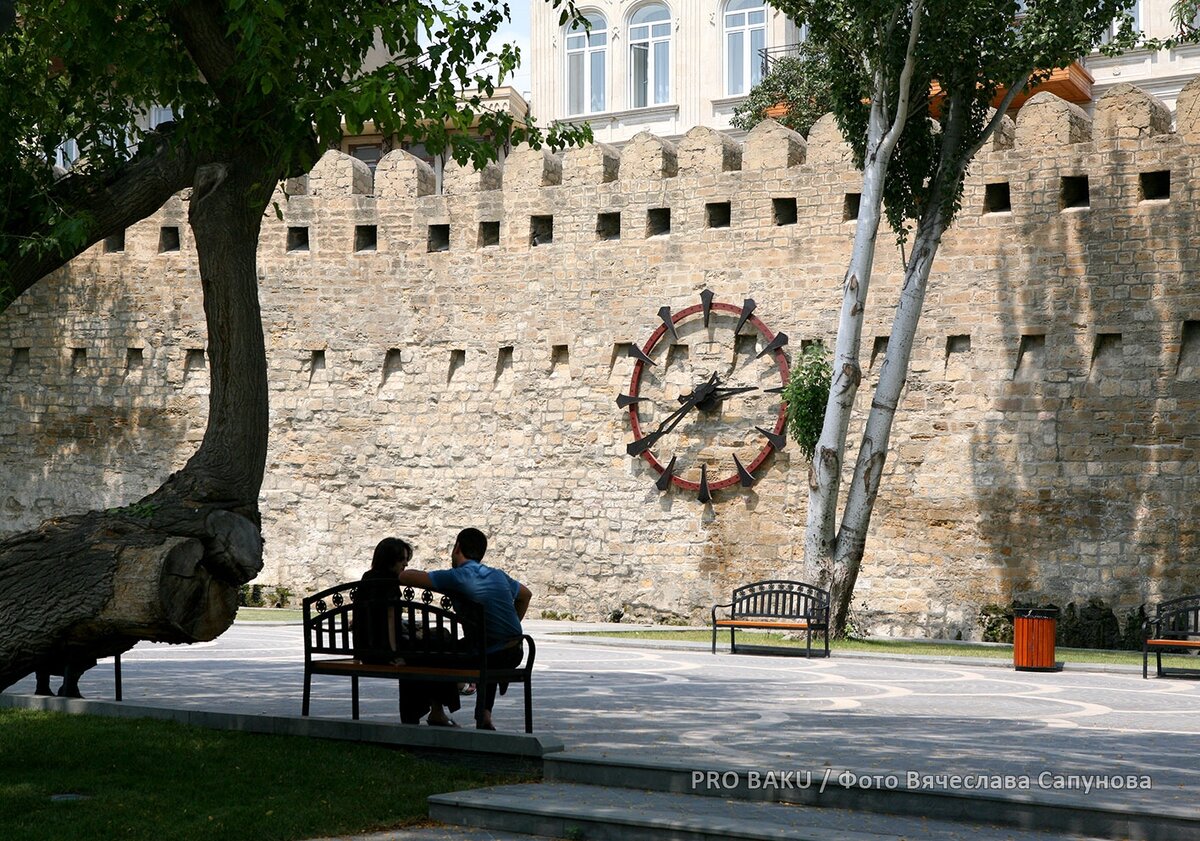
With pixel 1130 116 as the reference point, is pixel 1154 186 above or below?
below

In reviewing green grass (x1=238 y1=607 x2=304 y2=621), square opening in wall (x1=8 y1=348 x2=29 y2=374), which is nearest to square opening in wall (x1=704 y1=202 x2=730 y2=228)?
green grass (x1=238 y1=607 x2=304 y2=621)

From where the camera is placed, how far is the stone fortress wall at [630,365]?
17.6m

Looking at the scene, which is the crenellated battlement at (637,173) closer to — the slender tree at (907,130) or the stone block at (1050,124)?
the stone block at (1050,124)

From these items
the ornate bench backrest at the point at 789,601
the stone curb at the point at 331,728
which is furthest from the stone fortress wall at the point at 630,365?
the stone curb at the point at 331,728

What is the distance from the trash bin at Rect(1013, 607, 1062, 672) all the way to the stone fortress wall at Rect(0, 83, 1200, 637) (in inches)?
168

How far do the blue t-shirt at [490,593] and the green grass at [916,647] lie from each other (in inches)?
310

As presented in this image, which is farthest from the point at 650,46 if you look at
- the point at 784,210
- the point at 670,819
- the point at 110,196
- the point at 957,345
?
the point at 670,819

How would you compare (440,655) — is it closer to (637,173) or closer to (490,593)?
(490,593)

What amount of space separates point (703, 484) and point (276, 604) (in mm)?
7127

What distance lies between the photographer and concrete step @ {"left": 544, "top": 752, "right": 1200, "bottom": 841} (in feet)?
18.9

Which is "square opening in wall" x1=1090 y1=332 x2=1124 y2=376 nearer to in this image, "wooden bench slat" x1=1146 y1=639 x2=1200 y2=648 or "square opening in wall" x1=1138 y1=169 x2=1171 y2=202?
"square opening in wall" x1=1138 y1=169 x2=1171 y2=202

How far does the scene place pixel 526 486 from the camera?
69.4ft

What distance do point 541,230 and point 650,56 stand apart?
39.3ft

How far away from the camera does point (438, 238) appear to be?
22.5 metres
